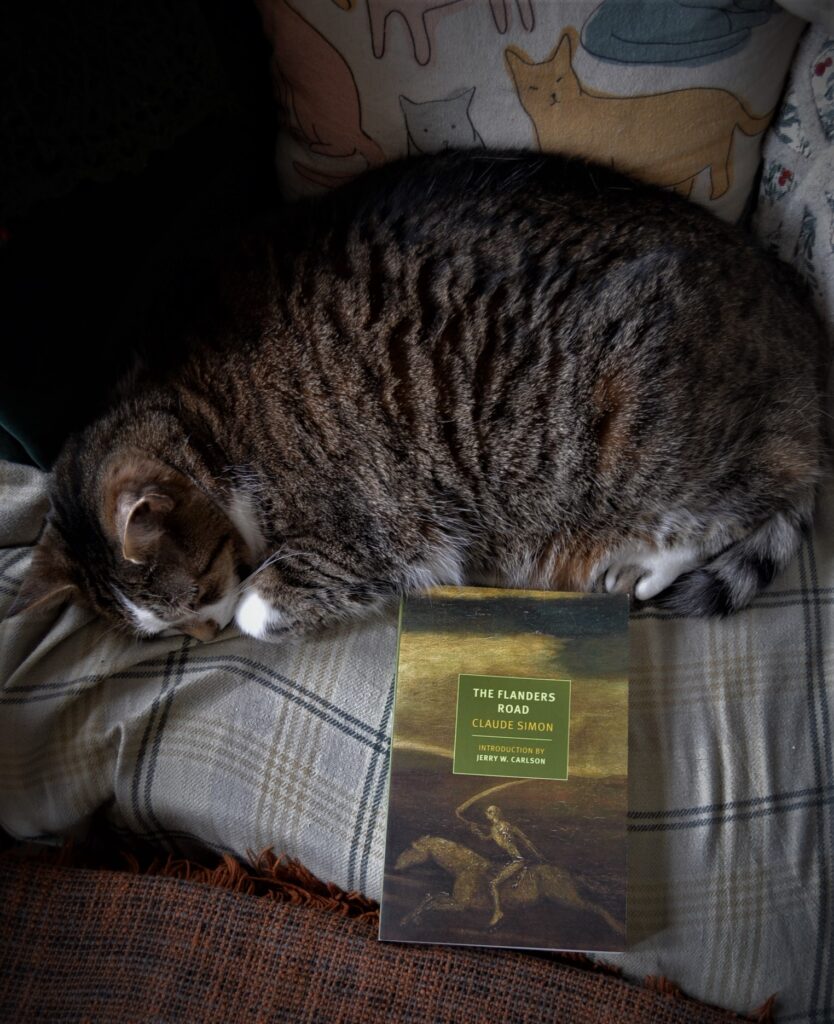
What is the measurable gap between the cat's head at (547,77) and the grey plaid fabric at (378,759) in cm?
72

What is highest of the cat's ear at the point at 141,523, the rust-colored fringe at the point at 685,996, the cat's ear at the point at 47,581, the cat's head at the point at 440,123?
the cat's head at the point at 440,123

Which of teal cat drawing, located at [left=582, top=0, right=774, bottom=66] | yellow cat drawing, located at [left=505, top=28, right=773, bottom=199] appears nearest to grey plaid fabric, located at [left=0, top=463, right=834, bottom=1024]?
yellow cat drawing, located at [left=505, top=28, right=773, bottom=199]

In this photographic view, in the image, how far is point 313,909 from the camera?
1003 millimetres

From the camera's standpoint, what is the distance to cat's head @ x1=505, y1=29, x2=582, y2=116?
1072 mm

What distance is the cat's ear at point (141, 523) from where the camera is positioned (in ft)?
3.12

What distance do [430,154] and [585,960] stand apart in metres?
1.09

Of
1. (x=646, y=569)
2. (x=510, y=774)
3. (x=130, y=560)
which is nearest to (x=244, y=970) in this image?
(x=510, y=774)

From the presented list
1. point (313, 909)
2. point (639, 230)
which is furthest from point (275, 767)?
point (639, 230)

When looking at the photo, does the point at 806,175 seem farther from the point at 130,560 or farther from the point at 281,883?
the point at 281,883

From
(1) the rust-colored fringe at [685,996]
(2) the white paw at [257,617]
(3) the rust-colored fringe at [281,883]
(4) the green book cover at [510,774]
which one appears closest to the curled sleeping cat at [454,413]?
(2) the white paw at [257,617]

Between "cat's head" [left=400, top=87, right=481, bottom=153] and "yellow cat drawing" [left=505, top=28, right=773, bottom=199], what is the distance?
8cm

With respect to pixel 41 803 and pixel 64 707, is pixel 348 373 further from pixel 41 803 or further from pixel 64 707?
pixel 41 803

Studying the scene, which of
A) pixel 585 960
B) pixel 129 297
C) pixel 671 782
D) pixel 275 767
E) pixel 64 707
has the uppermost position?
pixel 129 297

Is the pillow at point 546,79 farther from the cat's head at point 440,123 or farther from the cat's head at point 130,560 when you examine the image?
the cat's head at point 130,560
